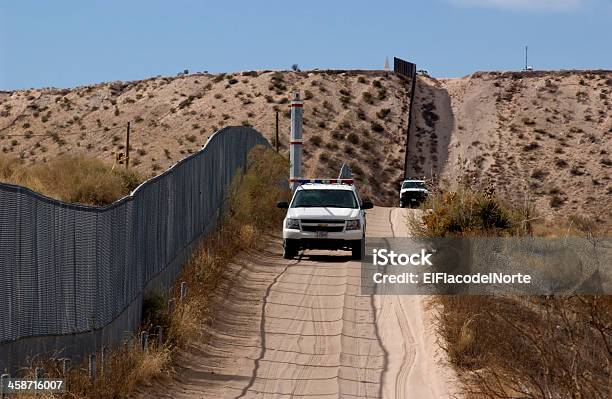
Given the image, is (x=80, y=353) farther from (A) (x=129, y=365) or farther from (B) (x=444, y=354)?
(B) (x=444, y=354)

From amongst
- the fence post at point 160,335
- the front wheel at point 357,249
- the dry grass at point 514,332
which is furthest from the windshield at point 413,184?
the fence post at point 160,335

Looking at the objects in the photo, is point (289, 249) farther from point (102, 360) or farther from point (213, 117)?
point (213, 117)

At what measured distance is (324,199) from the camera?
28656 mm

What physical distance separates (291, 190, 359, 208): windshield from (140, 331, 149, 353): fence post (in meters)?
12.6

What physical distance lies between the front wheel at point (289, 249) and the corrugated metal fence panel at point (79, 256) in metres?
5.68

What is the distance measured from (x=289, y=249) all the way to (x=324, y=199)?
169 centimetres

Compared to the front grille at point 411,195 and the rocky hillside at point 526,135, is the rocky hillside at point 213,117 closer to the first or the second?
the rocky hillside at point 526,135

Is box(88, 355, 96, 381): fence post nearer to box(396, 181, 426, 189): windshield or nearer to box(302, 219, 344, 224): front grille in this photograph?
box(302, 219, 344, 224): front grille

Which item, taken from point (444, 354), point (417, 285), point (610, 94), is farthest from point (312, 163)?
point (444, 354)

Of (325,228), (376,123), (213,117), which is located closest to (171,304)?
(325,228)

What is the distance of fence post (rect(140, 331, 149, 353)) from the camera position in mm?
15417

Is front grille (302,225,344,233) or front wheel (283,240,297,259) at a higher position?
front grille (302,225,344,233)

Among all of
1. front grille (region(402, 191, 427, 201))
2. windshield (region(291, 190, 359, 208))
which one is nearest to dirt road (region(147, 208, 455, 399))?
windshield (region(291, 190, 359, 208))

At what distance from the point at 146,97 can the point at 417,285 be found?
236 ft
